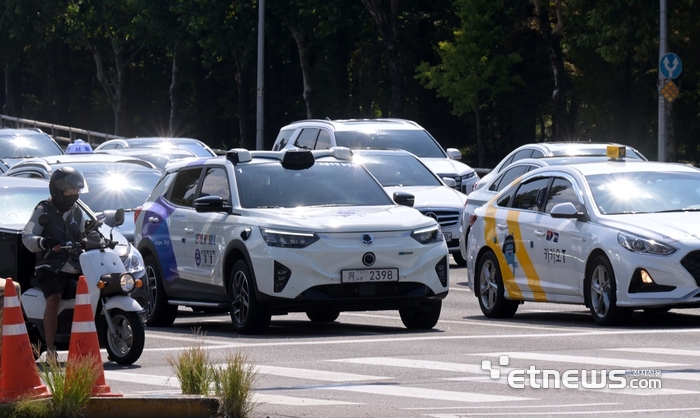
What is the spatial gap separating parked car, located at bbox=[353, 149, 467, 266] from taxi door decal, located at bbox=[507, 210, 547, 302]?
5.88m

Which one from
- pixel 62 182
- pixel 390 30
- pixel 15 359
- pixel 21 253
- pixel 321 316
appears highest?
pixel 390 30

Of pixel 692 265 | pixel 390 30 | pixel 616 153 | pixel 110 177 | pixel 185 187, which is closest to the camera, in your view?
pixel 692 265

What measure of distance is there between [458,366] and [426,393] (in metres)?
1.37

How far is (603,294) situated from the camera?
13758 millimetres

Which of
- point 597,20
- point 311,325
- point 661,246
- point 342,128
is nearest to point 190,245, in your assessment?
point 311,325

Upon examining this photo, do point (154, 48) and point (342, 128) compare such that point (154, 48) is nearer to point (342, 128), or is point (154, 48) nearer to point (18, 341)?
point (342, 128)

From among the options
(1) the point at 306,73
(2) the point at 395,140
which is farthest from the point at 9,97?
(2) the point at 395,140

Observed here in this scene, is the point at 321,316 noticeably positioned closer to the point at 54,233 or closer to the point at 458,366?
the point at 54,233

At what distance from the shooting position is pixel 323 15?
56594mm

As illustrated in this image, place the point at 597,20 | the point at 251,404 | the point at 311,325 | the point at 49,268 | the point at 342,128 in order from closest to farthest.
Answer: the point at 251,404 → the point at 49,268 → the point at 311,325 → the point at 342,128 → the point at 597,20

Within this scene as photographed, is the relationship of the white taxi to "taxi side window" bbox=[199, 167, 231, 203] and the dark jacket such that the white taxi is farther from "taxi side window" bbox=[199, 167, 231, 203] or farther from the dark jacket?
the dark jacket

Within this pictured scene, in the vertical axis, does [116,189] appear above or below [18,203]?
below

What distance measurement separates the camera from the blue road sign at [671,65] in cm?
3203

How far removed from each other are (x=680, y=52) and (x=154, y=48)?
1547 inches
